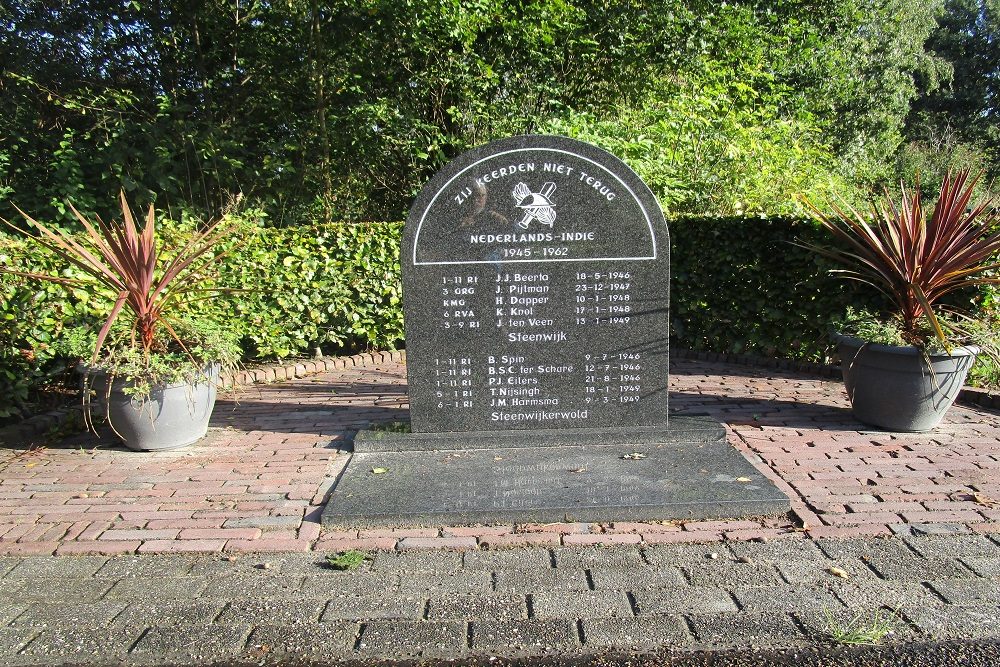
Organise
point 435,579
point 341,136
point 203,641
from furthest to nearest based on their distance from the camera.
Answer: point 341,136, point 435,579, point 203,641

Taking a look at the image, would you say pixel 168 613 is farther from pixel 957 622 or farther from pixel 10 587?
pixel 957 622

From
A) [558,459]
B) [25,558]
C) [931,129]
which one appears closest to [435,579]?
[558,459]

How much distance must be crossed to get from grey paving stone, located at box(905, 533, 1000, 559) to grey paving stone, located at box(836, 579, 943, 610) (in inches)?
13.7

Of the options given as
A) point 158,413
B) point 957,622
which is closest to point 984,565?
point 957,622

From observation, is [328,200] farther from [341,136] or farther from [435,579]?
[435,579]

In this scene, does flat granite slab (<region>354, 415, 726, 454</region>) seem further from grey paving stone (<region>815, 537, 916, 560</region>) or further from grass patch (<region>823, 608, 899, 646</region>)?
grass patch (<region>823, 608, 899, 646</region>)

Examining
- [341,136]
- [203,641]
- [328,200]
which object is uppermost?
[341,136]

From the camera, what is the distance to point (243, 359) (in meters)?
7.42

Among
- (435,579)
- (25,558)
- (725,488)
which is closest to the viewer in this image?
(435,579)

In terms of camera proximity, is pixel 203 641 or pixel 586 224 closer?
pixel 203 641

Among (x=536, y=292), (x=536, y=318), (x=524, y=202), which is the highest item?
(x=524, y=202)

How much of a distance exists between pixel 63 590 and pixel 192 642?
33.3 inches

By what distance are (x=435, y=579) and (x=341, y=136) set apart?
773cm

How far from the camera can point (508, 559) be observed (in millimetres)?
3314
